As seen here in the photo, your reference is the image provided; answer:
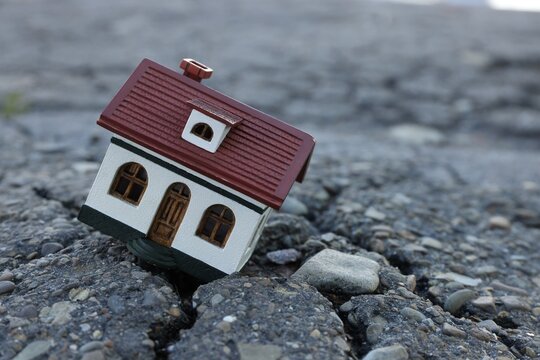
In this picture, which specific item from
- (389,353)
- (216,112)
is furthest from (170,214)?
→ (389,353)

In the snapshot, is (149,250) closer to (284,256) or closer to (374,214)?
(284,256)

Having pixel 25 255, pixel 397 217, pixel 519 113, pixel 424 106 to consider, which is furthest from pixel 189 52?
pixel 25 255

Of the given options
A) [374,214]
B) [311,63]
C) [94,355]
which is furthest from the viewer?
[311,63]

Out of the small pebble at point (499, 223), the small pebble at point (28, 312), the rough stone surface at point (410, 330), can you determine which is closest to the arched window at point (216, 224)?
the rough stone surface at point (410, 330)

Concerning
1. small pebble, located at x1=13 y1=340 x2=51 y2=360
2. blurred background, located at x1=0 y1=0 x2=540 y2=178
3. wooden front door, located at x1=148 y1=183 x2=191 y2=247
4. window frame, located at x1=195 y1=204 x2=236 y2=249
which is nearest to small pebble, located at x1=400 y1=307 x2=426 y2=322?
window frame, located at x1=195 y1=204 x2=236 y2=249

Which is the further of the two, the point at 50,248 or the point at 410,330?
the point at 50,248

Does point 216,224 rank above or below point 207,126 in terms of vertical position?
below

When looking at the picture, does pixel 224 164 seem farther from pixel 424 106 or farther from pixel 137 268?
pixel 424 106
